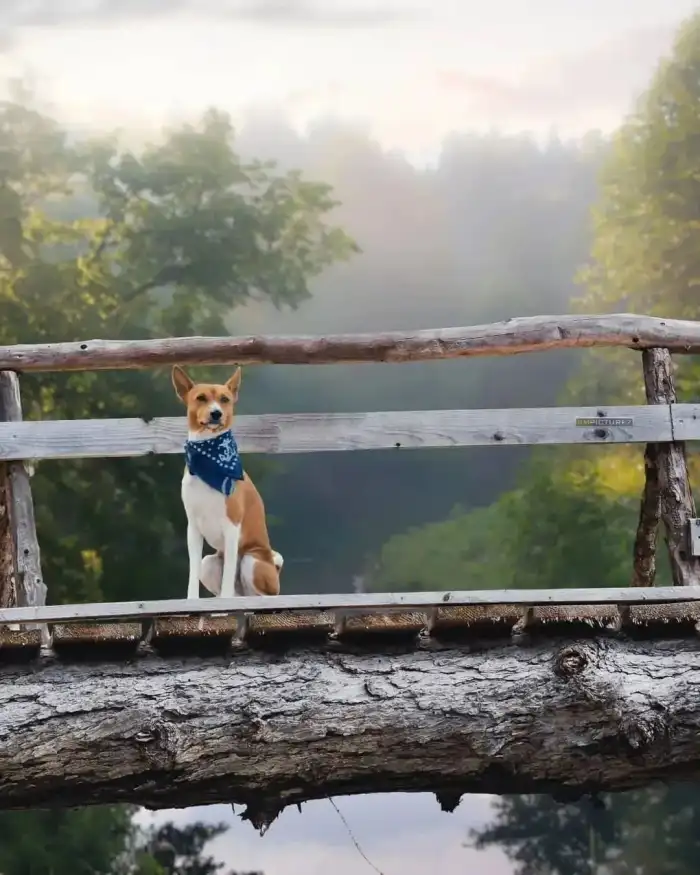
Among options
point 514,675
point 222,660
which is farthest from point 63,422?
point 514,675

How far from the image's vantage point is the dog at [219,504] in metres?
2.65

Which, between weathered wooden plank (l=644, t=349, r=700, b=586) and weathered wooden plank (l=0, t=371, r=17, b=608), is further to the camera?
Answer: weathered wooden plank (l=0, t=371, r=17, b=608)

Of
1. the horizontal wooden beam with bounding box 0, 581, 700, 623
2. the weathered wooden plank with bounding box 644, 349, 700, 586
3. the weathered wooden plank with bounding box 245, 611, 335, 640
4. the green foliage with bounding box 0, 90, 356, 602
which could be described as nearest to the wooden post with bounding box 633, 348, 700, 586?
the weathered wooden plank with bounding box 644, 349, 700, 586

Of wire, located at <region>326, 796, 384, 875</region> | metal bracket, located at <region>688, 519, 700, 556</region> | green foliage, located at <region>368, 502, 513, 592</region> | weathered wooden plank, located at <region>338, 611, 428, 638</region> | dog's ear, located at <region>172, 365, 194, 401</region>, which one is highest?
dog's ear, located at <region>172, 365, 194, 401</region>

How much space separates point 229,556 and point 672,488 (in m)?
1.20

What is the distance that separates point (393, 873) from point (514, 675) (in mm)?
2637

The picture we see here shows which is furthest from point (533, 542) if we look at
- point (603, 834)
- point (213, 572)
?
point (213, 572)

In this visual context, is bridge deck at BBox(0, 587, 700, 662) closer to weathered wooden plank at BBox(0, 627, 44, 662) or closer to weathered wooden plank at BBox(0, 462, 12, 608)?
weathered wooden plank at BBox(0, 627, 44, 662)

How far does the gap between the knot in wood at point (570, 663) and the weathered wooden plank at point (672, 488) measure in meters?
0.66

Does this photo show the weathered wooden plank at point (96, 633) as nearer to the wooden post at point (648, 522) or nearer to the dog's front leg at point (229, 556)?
the dog's front leg at point (229, 556)

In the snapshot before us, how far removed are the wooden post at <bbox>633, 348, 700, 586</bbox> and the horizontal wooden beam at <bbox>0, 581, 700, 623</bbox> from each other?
0.37 meters

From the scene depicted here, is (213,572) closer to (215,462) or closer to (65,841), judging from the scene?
(215,462)

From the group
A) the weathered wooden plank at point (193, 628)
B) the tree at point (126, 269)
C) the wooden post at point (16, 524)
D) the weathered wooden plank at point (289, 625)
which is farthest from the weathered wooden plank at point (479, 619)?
the tree at point (126, 269)

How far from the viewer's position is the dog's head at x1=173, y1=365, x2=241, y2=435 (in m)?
2.64
